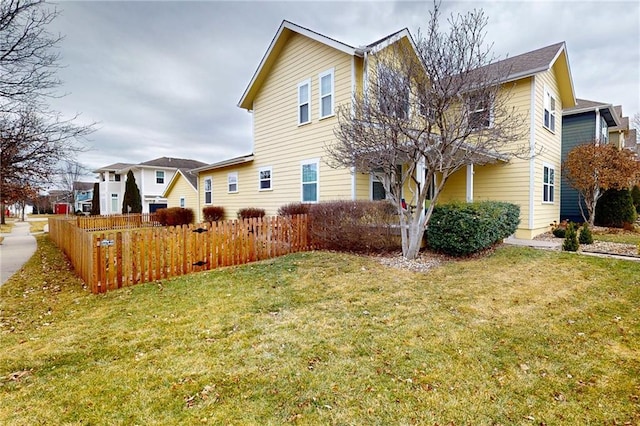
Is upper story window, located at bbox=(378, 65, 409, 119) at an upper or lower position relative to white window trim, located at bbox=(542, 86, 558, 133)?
lower

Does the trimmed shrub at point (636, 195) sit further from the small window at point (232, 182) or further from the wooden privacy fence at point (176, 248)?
the small window at point (232, 182)

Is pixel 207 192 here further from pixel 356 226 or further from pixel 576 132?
pixel 576 132

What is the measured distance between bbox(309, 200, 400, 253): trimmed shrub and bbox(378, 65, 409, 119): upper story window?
277cm

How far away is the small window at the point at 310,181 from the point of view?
12.7 m

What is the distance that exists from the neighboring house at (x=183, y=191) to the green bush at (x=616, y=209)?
23.5 metres

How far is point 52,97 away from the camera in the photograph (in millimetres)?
10828

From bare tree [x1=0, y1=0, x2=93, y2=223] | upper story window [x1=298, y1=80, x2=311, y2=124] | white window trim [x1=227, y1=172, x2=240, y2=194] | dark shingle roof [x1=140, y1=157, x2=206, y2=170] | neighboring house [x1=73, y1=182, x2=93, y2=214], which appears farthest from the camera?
neighboring house [x1=73, y1=182, x2=93, y2=214]

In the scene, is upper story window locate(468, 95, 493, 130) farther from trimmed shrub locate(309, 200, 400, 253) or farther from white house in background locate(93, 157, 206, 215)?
white house in background locate(93, 157, 206, 215)

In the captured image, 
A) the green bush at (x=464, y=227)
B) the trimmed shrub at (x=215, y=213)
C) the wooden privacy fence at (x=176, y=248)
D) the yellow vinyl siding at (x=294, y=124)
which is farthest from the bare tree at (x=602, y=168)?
the trimmed shrub at (x=215, y=213)

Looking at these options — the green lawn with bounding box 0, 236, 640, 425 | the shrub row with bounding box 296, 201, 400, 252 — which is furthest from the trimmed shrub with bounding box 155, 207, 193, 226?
the green lawn with bounding box 0, 236, 640, 425

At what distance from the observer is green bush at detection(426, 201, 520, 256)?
27.3ft

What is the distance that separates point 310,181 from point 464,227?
6.47 m

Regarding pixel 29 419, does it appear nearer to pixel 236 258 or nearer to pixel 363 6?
pixel 236 258

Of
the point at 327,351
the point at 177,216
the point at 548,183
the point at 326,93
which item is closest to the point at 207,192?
the point at 177,216
